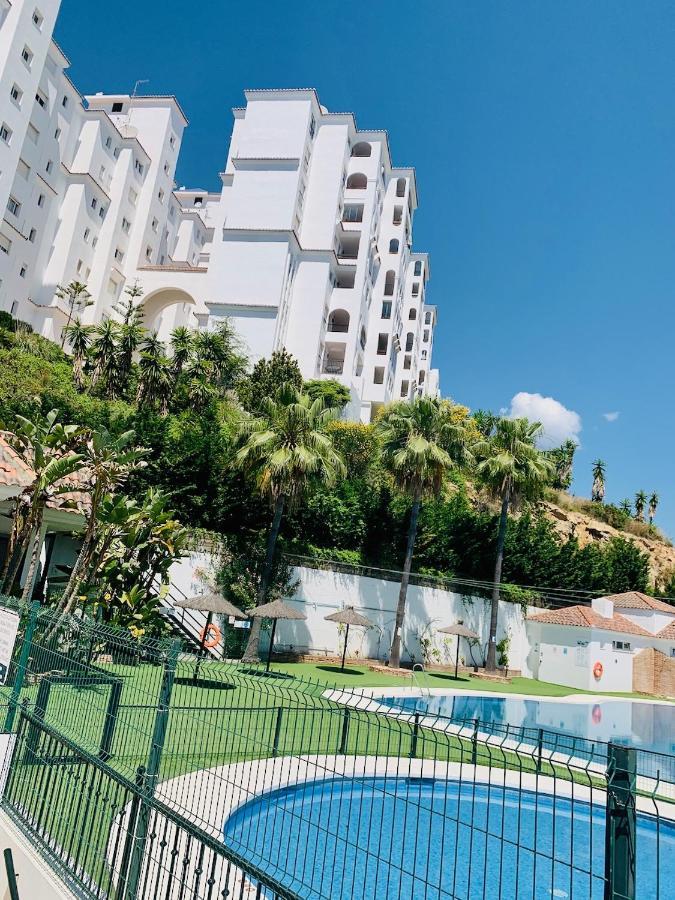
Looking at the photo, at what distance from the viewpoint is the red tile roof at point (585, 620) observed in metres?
31.9

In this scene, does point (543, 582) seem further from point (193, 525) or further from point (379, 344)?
point (379, 344)

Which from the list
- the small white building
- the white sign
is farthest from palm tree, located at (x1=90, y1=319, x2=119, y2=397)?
the white sign

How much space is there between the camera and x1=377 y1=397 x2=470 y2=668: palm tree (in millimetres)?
26594

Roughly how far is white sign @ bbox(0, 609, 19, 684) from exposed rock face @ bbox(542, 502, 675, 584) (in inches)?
1704

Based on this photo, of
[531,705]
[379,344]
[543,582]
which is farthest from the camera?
[379,344]

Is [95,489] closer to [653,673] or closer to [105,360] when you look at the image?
[105,360]

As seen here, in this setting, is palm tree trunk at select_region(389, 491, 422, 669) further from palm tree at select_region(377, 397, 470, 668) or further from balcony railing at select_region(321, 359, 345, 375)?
balcony railing at select_region(321, 359, 345, 375)

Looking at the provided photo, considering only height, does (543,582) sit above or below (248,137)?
below

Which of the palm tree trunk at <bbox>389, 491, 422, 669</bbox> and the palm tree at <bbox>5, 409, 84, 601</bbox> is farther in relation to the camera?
the palm tree trunk at <bbox>389, 491, 422, 669</bbox>

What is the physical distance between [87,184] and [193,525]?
118 feet

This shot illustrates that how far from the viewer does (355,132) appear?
56.1 metres

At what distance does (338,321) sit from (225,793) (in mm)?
51430

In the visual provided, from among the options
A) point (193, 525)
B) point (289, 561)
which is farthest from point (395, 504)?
point (193, 525)

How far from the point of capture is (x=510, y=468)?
99.5ft
